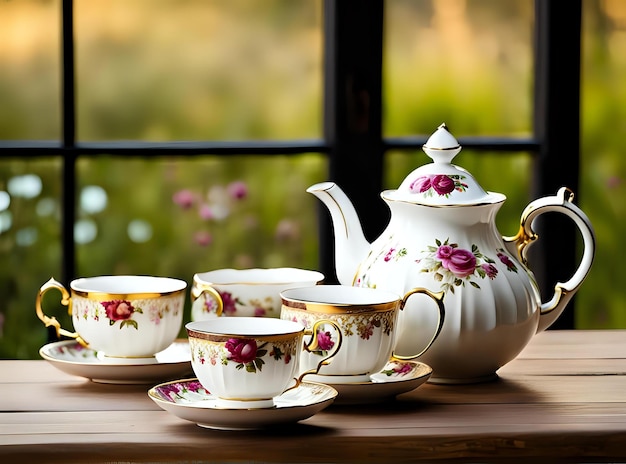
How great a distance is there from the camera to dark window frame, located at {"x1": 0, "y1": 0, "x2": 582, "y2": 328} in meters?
1.84

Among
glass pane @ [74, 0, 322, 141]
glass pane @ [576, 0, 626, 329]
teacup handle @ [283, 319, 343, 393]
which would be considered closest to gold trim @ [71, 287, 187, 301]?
teacup handle @ [283, 319, 343, 393]

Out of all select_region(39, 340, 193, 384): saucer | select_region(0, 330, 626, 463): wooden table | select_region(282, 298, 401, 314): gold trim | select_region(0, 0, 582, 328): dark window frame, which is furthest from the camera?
select_region(0, 0, 582, 328): dark window frame

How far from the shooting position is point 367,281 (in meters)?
1.26

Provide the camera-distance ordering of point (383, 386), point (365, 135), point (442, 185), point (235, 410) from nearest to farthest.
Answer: point (235, 410) < point (383, 386) < point (442, 185) < point (365, 135)

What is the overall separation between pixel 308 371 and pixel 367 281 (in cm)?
18

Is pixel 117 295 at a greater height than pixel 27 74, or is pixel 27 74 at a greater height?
pixel 27 74

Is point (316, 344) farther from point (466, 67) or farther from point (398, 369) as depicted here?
point (466, 67)

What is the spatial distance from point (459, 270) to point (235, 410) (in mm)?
331

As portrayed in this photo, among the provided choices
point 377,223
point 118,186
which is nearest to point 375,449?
point 377,223

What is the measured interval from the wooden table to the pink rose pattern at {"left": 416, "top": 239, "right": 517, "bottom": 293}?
0.13 meters

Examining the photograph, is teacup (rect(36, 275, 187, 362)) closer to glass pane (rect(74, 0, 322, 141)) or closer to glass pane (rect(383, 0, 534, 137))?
glass pane (rect(74, 0, 322, 141))

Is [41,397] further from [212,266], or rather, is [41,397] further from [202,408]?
[212,266]

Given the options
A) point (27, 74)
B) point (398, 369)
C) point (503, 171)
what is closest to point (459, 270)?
point (398, 369)

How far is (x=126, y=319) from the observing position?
1.23 m
